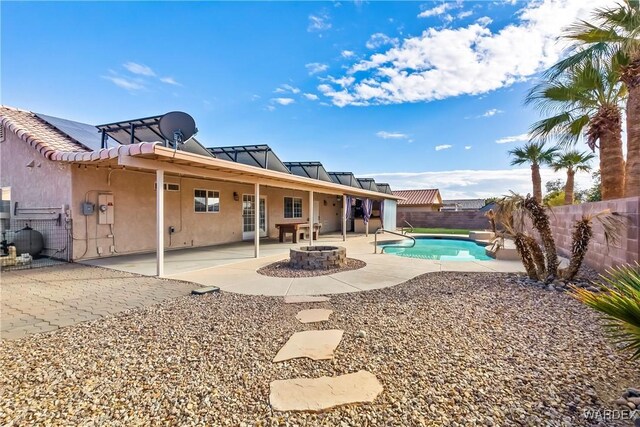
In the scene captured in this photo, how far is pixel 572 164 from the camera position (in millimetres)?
17953

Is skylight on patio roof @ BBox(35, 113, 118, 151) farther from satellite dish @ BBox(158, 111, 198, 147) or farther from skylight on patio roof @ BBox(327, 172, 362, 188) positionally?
skylight on patio roof @ BBox(327, 172, 362, 188)

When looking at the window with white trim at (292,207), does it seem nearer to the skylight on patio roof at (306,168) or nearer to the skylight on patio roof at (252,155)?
the skylight on patio roof at (306,168)

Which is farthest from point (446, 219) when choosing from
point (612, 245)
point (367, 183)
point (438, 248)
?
point (612, 245)

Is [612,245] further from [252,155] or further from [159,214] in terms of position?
[252,155]

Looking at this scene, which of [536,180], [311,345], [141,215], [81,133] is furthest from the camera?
[536,180]

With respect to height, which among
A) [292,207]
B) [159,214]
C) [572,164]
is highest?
[572,164]

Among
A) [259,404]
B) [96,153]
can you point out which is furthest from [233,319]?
[96,153]

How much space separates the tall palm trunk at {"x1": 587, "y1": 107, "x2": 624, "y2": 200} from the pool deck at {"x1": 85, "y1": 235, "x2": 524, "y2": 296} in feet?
11.1

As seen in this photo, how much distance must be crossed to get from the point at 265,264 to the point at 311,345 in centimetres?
547

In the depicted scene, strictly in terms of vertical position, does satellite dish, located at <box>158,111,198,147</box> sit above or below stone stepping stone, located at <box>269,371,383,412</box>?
above

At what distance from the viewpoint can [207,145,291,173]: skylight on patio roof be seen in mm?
11562

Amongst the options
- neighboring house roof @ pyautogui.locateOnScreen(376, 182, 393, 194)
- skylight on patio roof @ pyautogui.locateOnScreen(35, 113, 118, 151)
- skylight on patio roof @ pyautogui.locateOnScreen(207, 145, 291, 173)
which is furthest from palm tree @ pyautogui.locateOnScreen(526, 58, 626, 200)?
neighboring house roof @ pyautogui.locateOnScreen(376, 182, 393, 194)

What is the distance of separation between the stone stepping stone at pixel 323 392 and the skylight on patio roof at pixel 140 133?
7159 mm

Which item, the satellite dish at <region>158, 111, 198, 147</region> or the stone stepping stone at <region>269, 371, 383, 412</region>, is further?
the satellite dish at <region>158, 111, 198, 147</region>
